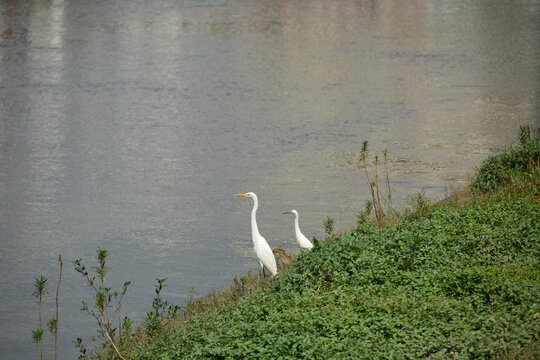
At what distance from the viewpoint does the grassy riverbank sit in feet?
22.6

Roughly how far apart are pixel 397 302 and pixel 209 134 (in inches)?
639

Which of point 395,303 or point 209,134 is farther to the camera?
point 209,134

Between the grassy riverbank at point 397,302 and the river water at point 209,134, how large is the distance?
3.71 metres

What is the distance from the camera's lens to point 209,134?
23.5m

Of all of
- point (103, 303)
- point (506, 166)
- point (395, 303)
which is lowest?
point (103, 303)

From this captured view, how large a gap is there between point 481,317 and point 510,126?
57.3 ft

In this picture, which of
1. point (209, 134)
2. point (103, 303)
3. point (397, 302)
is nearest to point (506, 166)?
point (397, 302)

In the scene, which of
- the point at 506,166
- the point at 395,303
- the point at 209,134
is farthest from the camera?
the point at 209,134

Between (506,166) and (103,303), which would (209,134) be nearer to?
(506,166)

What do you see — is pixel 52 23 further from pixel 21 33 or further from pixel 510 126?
pixel 510 126

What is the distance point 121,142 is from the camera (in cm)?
2267

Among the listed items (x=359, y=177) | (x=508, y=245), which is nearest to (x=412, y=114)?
(x=359, y=177)

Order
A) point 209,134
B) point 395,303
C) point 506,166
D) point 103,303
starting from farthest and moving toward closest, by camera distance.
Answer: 1. point 209,134
2. point 506,166
3. point 103,303
4. point 395,303

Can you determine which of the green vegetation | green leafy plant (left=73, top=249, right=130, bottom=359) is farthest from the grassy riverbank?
green leafy plant (left=73, top=249, right=130, bottom=359)
